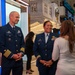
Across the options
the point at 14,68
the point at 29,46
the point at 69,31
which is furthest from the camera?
the point at 29,46

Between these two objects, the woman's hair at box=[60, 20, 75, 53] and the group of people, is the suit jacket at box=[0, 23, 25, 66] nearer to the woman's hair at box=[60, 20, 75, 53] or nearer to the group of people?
the group of people

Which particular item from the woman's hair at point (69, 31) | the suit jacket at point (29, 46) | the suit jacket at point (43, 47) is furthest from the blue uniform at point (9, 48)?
the suit jacket at point (29, 46)

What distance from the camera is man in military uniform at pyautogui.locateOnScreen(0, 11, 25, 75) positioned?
404 centimetres

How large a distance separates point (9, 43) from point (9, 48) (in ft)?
0.27

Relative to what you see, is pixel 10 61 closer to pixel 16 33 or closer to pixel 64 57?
pixel 16 33

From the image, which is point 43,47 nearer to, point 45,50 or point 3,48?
point 45,50

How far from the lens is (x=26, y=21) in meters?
10.8

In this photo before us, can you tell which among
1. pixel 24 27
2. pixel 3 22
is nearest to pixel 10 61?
pixel 3 22

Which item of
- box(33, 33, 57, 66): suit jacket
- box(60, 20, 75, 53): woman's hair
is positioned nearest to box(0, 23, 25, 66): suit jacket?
box(33, 33, 57, 66): suit jacket

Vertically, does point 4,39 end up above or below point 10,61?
above

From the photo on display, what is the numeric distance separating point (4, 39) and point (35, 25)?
8.71 m

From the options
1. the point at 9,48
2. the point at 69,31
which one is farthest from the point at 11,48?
the point at 69,31

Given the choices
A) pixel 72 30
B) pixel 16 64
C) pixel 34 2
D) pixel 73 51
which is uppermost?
pixel 34 2

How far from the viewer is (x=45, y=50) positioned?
4668 mm
